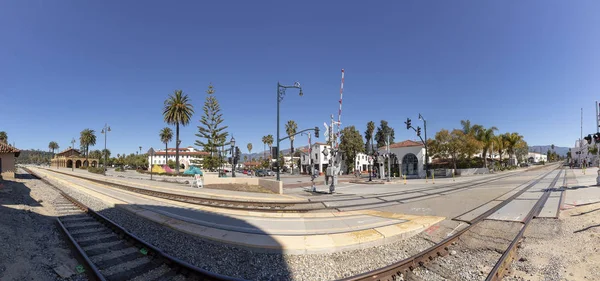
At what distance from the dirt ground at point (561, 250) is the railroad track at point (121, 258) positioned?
616 centimetres

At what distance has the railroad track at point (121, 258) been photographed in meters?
4.90

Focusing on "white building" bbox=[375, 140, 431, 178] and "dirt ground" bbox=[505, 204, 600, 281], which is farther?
"white building" bbox=[375, 140, 431, 178]

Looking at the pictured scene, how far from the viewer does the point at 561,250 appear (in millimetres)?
6203

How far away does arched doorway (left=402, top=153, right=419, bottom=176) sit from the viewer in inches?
1773

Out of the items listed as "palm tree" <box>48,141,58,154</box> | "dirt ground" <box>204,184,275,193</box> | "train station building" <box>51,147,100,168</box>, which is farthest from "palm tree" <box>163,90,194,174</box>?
"palm tree" <box>48,141,58,154</box>

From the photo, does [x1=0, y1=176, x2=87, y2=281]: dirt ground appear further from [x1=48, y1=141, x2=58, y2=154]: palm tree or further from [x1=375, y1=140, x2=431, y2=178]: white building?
[x1=48, y1=141, x2=58, y2=154]: palm tree

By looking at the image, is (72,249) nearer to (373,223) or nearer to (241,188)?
(373,223)

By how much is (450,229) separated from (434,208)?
375 cm

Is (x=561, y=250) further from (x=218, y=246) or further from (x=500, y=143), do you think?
(x=500, y=143)

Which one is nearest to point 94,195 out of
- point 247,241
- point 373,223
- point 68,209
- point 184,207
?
point 68,209

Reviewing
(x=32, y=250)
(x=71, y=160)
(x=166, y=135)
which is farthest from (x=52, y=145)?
(x=32, y=250)

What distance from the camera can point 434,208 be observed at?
38.2 ft

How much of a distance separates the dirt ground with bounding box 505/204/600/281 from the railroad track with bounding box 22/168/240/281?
6.16m

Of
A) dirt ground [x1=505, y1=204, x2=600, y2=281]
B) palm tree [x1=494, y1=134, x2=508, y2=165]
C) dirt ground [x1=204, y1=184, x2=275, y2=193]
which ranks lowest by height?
dirt ground [x1=204, y1=184, x2=275, y2=193]
